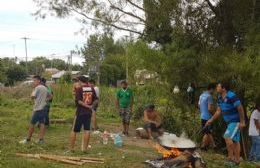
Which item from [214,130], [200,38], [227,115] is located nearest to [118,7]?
[200,38]

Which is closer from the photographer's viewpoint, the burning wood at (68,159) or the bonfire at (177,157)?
the bonfire at (177,157)

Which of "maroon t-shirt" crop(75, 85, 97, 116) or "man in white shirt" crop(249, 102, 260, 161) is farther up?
"maroon t-shirt" crop(75, 85, 97, 116)

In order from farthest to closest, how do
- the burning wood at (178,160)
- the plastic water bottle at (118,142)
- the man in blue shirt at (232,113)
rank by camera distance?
the plastic water bottle at (118,142) → the man in blue shirt at (232,113) → the burning wood at (178,160)

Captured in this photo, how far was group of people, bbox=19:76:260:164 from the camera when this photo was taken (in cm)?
1211

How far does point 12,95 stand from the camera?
40.0 meters

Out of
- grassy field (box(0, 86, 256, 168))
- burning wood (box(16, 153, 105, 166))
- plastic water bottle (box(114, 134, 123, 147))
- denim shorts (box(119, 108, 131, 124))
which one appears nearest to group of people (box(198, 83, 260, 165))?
grassy field (box(0, 86, 256, 168))

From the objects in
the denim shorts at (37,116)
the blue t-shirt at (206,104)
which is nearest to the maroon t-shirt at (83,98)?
the denim shorts at (37,116)

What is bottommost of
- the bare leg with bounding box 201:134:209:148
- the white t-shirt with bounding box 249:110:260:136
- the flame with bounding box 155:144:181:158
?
the bare leg with bounding box 201:134:209:148

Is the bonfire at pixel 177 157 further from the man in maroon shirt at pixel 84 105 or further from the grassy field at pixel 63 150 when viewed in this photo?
the man in maroon shirt at pixel 84 105

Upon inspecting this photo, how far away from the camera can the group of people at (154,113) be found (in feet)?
39.7

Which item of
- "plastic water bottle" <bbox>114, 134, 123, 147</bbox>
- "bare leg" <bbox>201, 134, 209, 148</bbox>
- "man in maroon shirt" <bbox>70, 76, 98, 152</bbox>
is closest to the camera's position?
"man in maroon shirt" <bbox>70, 76, 98, 152</bbox>

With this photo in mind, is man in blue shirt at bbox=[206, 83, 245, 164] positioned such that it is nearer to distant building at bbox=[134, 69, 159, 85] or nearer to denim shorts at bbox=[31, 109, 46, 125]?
denim shorts at bbox=[31, 109, 46, 125]

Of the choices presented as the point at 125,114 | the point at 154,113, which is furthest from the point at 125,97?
the point at 154,113

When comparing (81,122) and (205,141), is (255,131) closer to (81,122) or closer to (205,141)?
(205,141)
